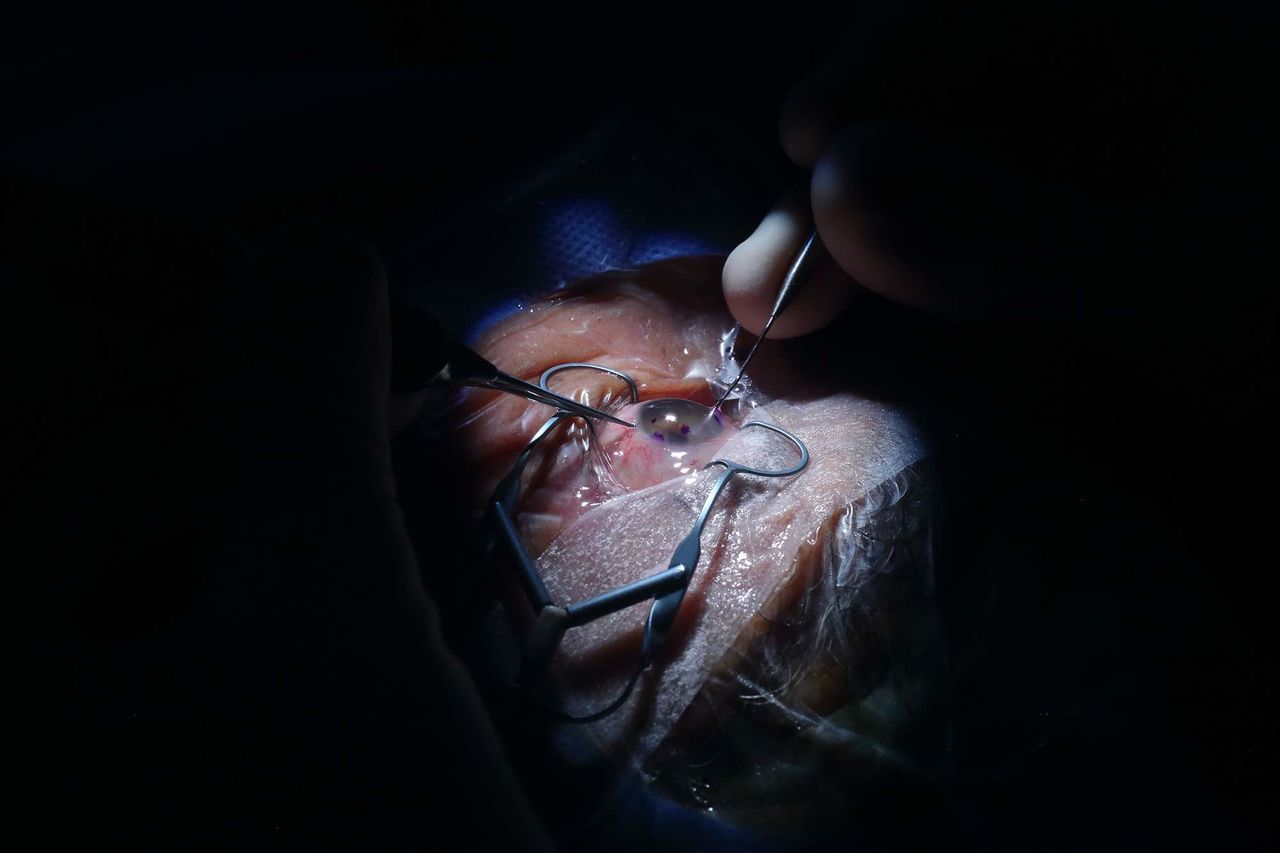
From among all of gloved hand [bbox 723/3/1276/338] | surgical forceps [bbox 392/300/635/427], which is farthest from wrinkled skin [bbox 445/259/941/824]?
gloved hand [bbox 723/3/1276/338]

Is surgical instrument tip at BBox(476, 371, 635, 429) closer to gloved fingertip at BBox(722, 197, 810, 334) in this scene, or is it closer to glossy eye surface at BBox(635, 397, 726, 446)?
glossy eye surface at BBox(635, 397, 726, 446)

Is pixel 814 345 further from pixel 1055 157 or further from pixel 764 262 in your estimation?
pixel 1055 157

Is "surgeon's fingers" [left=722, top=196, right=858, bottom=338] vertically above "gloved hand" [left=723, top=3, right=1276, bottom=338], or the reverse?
"gloved hand" [left=723, top=3, right=1276, bottom=338]

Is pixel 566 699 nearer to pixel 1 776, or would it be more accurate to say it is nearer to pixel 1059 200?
pixel 1 776

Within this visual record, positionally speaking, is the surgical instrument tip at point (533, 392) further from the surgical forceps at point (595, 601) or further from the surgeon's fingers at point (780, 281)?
the surgeon's fingers at point (780, 281)

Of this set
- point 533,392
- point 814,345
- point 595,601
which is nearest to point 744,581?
point 595,601

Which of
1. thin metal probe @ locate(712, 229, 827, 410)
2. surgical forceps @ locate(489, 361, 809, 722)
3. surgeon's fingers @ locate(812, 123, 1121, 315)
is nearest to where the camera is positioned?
surgical forceps @ locate(489, 361, 809, 722)
